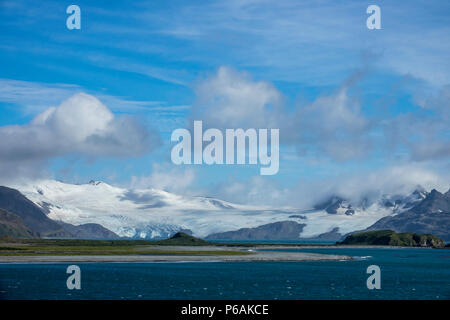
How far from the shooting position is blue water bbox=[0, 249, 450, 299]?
96500 millimetres

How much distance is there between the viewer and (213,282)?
11450 cm

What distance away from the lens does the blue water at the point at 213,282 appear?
317ft

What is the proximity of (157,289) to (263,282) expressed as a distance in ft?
75.3
